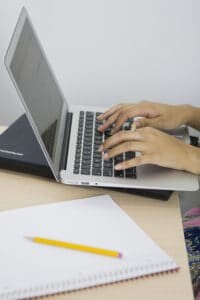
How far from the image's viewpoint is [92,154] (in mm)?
818

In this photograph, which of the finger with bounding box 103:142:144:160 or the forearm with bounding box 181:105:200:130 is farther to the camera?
the forearm with bounding box 181:105:200:130

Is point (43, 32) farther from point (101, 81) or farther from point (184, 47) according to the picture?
point (184, 47)

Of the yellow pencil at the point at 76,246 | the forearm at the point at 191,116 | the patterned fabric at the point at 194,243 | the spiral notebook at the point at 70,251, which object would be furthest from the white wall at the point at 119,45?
the yellow pencil at the point at 76,246

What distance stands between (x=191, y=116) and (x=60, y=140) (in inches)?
12.5

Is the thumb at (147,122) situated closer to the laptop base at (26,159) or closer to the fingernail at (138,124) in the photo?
the fingernail at (138,124)

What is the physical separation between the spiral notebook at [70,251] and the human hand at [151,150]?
10 cm

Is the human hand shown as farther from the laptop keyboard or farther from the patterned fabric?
the patterned fabric

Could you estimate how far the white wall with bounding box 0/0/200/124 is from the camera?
104 centimetres

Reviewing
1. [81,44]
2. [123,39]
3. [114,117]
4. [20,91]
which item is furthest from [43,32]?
[20,91]

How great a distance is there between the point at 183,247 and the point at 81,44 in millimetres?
630

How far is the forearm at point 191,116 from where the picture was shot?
955 mm

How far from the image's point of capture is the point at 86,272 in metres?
0.62

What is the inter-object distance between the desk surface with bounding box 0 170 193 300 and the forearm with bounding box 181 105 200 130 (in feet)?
0.72

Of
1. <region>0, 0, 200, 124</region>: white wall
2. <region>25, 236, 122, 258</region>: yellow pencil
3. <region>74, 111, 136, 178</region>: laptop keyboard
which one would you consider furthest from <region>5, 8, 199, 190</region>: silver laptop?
<region>0, 0, 200, 124</region>: white wall
